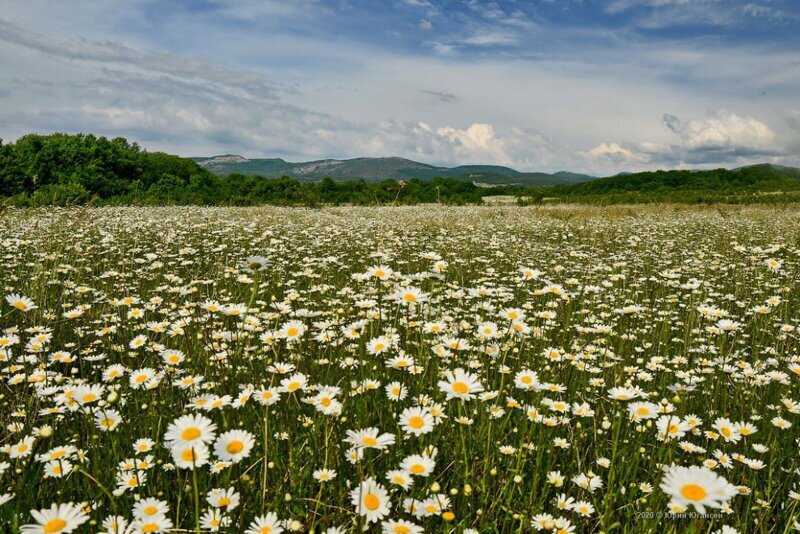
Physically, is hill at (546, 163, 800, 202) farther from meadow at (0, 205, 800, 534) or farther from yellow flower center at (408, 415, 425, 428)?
yellow flower center at (408, 415, 425, 428)

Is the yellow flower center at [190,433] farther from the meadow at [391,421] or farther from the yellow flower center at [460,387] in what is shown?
the yellow flower center at [460,387]

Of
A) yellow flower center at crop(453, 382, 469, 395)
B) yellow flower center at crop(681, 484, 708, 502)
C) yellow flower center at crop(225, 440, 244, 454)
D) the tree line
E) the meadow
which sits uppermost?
the tree line

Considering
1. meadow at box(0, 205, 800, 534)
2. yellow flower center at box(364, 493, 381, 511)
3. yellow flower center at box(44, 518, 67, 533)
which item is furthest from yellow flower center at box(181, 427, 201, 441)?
yellow flower center at box(364, 493, 381, 511)

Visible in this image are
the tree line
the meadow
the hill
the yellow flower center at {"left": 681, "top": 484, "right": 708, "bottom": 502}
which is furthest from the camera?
the hill

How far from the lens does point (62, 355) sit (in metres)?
2.69

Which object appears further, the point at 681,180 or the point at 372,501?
the point at 681,180

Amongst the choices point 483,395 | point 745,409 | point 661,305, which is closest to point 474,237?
point 661,305

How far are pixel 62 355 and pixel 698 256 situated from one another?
8.52 meters

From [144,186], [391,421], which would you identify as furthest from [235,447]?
[144,186]

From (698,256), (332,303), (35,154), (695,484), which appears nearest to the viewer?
(695,484)

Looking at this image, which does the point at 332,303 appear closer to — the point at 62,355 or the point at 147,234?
the point at 62,355

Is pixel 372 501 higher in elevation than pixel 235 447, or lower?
lower

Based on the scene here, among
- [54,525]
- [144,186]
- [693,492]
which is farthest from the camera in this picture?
[144,186]

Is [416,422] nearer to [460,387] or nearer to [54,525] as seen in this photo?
[460,387]
